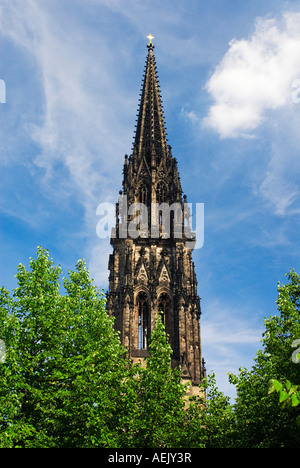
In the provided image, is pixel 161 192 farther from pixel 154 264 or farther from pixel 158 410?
pixel 158 410

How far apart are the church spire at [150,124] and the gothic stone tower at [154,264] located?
236mm

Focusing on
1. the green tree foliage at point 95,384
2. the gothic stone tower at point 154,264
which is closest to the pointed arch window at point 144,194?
the gothic stone tower at point 154,264

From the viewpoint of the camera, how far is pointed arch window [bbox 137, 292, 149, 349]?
37906 mm

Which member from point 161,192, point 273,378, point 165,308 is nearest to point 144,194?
point 161,192

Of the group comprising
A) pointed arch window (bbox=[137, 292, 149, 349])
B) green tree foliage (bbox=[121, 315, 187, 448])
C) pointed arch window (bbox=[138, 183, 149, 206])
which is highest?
pointed arch window (bbox=[138, 183, 149, 206])

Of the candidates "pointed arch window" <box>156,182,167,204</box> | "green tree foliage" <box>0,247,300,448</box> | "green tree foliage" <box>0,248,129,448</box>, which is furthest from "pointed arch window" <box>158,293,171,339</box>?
"green tree foliage" <box>0,248,129,448</box>

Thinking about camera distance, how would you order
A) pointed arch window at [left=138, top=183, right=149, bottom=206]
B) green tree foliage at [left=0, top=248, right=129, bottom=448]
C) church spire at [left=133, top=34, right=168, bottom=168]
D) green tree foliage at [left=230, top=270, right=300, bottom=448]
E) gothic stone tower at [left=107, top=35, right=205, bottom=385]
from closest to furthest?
green tree foliage at [left=0, top=248, right=129, bottom=448] < green tree foliage at [left=230, top=270, right=300, bottom=448] < gothic stone tower at [left=107, top=35, right=205, bottom=385] < pointed arch window at [left=138, top=183, right=149, bottom=206] < church spire at [left=133, top=34, right=168, bottom=168]

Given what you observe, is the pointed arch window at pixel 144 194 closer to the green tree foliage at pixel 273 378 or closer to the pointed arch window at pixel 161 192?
the pointed arch window at pixel 161 192

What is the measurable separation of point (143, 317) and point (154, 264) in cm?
477

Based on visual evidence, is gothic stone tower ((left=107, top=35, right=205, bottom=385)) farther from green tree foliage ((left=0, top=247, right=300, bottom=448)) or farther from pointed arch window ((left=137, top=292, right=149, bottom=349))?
green tree foliage ((left=0, top=247, right=300, bottom=448))

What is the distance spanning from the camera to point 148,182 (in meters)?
46.3

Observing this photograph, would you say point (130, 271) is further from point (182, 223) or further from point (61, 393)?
point (61, 393)
